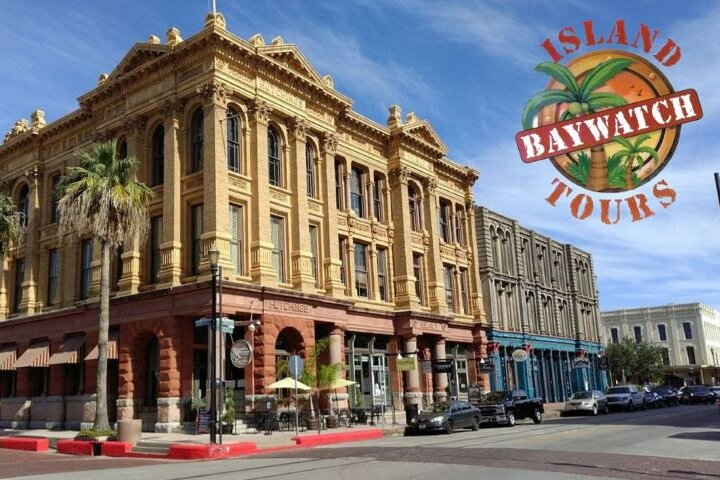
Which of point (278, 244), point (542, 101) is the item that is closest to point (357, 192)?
point (278, 244)

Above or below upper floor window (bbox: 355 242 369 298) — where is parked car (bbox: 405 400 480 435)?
below

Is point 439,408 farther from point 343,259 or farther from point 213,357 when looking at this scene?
point 343,259

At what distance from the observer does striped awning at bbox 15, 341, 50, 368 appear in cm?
3388

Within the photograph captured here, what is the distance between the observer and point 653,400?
163ft

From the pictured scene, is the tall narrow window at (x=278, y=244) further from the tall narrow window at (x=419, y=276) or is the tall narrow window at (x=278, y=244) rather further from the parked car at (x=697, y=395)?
the parked car at (x=697, y=395)

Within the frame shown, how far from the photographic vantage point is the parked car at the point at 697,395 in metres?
56.7

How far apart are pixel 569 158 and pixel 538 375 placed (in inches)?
1898

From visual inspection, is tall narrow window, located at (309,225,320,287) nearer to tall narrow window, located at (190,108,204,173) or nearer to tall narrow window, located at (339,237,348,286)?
tall narrow window, located at (339,237,348,286)

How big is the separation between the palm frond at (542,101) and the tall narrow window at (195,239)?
21217 mm

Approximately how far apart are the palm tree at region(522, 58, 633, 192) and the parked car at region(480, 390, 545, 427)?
73.6 ft

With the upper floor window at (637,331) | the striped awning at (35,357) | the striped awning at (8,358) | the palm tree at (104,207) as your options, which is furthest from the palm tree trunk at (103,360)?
the upper floor window at (637,331)

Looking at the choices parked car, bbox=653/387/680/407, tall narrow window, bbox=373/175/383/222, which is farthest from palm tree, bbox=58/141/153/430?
parked car, bbox=653/387/680/407

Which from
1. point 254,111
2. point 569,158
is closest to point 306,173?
point 254,111

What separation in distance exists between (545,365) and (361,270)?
25900mm
